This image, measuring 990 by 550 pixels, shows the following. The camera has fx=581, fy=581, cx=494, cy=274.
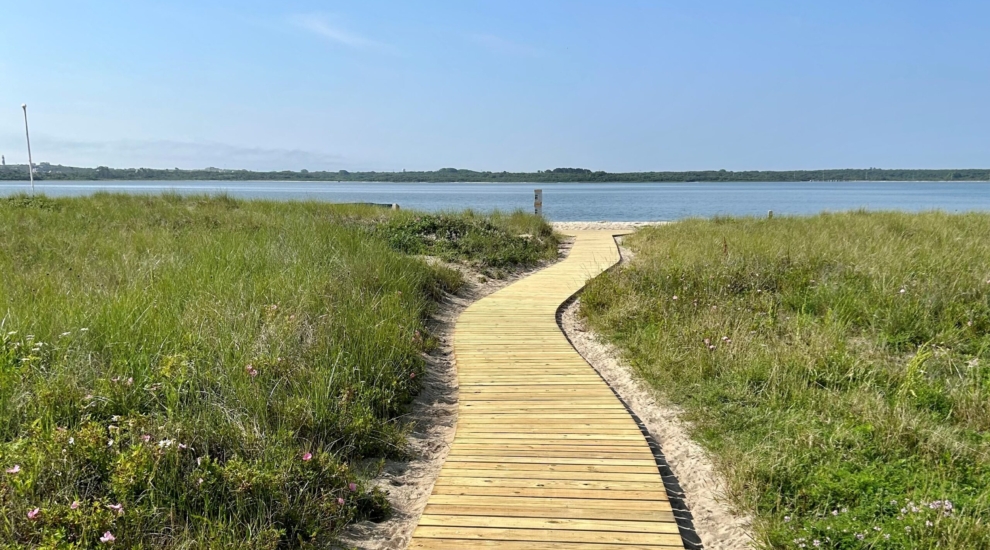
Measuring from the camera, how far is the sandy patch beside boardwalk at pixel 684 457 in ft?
10.4

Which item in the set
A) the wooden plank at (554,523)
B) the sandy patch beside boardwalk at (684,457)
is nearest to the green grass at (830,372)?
the sandy patch beside boardwalk at (684,457)

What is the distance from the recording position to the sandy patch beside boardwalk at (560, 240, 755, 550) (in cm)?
317

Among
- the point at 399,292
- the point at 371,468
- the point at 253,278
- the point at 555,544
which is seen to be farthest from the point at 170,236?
the point at 555,544

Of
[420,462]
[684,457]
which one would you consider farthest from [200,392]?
[684,457]

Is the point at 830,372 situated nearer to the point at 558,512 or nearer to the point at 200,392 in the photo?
the point at 558,512

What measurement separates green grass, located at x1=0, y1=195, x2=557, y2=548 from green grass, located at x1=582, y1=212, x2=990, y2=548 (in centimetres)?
240

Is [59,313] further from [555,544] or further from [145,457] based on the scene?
[555,544]

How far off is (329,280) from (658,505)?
15.4 ft

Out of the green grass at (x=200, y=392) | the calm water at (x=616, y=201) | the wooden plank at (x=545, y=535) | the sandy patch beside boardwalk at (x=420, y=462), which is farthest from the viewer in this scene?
the calm water at (x=616, y=201)

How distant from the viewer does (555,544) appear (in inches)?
115

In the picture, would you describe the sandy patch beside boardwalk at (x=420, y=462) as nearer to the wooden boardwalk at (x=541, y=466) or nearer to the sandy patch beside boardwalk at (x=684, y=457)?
the wooden boardwalk at (x=541, y=466)

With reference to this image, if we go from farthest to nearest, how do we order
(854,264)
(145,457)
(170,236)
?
(170,236), (854,264), (145,457)

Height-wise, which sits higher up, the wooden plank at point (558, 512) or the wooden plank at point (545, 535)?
the wooden plank at point (558, 512)

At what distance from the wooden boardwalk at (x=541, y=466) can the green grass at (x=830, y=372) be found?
0.60 m
